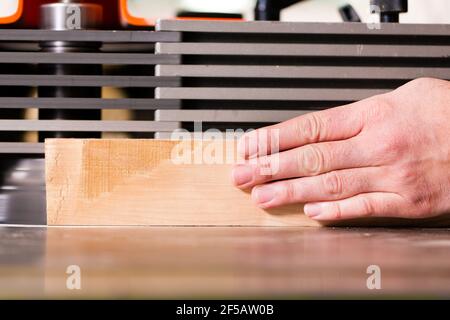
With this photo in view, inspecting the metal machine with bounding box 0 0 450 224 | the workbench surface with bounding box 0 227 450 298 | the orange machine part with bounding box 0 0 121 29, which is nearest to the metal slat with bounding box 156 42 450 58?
the metal machine with bounding box 0 0 450 224

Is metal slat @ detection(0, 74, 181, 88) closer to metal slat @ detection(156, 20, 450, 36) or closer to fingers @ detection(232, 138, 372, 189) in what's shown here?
metal slat @ detection(156, 20, 450, 36)

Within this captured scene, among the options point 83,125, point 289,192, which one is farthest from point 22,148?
point 289,192

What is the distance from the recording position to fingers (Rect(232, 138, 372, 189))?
959mm

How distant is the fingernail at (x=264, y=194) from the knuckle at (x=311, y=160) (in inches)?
1.9

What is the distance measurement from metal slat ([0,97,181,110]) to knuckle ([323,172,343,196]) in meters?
0.27

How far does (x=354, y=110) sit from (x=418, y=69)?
0.74 feet

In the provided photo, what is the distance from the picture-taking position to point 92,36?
1.12 m

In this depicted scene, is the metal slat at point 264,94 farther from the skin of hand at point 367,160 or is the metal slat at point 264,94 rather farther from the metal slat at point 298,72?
the skin of hand at point 367,160

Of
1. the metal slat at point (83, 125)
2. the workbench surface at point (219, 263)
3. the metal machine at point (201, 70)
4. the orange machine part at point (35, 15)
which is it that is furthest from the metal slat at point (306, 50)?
the workbench surface at point (219, 263)

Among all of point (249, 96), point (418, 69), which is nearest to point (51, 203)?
point (249, 96)
